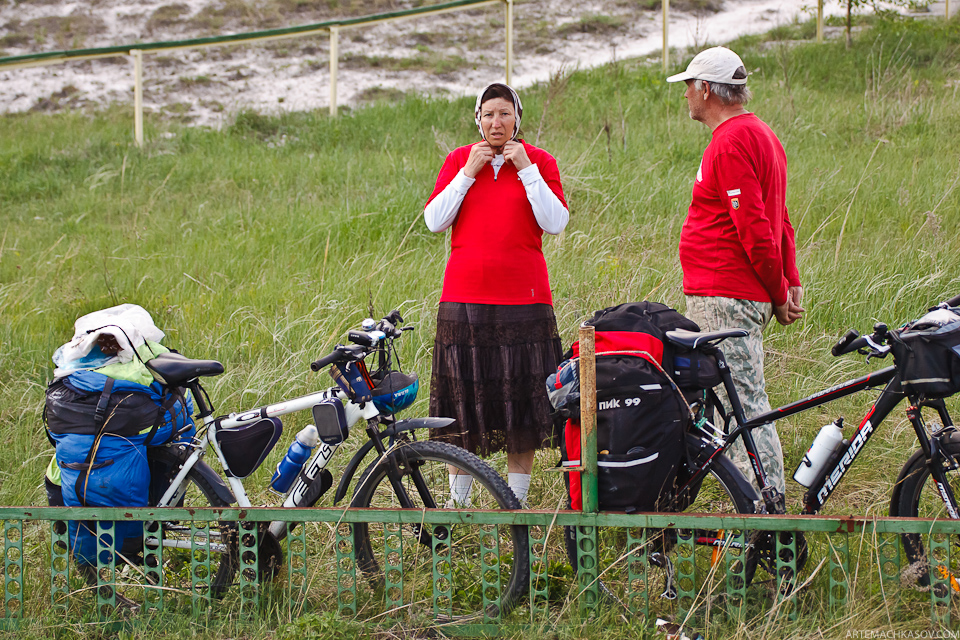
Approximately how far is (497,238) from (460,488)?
105cm

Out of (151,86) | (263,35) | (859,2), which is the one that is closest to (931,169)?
(859,2)

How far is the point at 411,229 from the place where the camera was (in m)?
7.15

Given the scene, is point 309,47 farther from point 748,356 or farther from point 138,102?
point 748,356

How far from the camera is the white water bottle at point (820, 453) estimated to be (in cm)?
307

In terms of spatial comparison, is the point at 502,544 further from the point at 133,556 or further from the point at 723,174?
the point at 723,174

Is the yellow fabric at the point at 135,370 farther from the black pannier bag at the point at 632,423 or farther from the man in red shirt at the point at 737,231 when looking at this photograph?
the man in red shirt at the point at 737,231

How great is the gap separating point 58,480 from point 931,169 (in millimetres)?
7104

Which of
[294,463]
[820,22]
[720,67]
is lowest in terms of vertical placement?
[294,463]

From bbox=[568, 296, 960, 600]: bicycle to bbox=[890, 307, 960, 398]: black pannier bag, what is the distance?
0.05m

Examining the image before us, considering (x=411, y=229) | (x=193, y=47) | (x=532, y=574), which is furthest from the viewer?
(x=193, y=47)

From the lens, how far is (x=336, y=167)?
899 centimetres

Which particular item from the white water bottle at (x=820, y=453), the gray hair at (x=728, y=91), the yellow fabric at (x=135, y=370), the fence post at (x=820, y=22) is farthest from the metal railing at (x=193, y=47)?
the white water bottle at (x=820, y=453)

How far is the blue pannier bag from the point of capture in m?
3.15

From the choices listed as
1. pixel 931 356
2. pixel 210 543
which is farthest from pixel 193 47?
pixel 931 356
